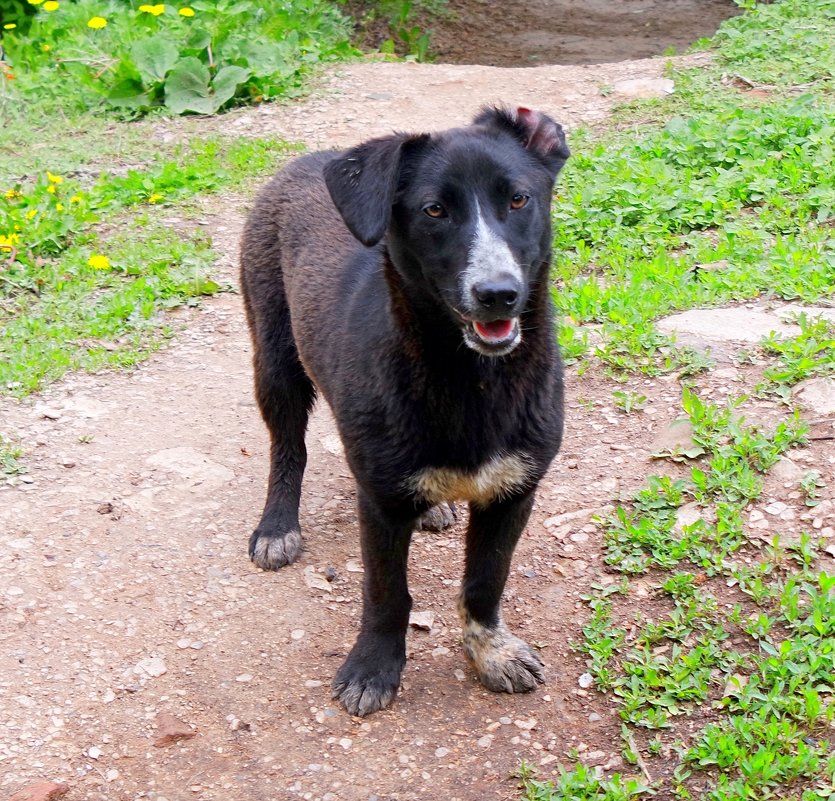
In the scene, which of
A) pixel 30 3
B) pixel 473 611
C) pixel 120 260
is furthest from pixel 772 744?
pixel 30 3

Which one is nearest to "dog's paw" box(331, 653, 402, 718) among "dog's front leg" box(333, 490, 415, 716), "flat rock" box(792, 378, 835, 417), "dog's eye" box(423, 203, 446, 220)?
"dog's front leg" box(333, 490, 415, 716)

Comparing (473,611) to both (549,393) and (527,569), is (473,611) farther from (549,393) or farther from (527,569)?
(549,393)

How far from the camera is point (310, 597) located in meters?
4.23

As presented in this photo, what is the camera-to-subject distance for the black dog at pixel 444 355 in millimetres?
3201

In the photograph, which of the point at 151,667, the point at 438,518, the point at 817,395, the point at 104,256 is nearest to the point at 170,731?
the point at 151,667

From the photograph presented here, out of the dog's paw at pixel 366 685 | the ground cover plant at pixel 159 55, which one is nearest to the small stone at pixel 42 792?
the dog's paw at pixel 366 685

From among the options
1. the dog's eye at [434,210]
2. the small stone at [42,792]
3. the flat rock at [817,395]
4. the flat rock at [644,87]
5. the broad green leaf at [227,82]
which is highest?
the dog's eye at [434,210]

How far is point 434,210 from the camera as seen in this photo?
10.6 ft

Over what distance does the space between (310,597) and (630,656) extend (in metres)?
1.24

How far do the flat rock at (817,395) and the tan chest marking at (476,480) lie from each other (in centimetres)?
157

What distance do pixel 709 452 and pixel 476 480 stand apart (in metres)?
1.38

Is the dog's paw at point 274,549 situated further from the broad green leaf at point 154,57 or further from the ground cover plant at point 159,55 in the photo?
the broad green leaf at point 154,57

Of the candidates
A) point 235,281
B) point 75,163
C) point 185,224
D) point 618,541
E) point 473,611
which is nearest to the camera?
point 473,611

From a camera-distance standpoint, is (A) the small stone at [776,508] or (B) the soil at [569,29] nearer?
(A) the small stone at [776,508]
